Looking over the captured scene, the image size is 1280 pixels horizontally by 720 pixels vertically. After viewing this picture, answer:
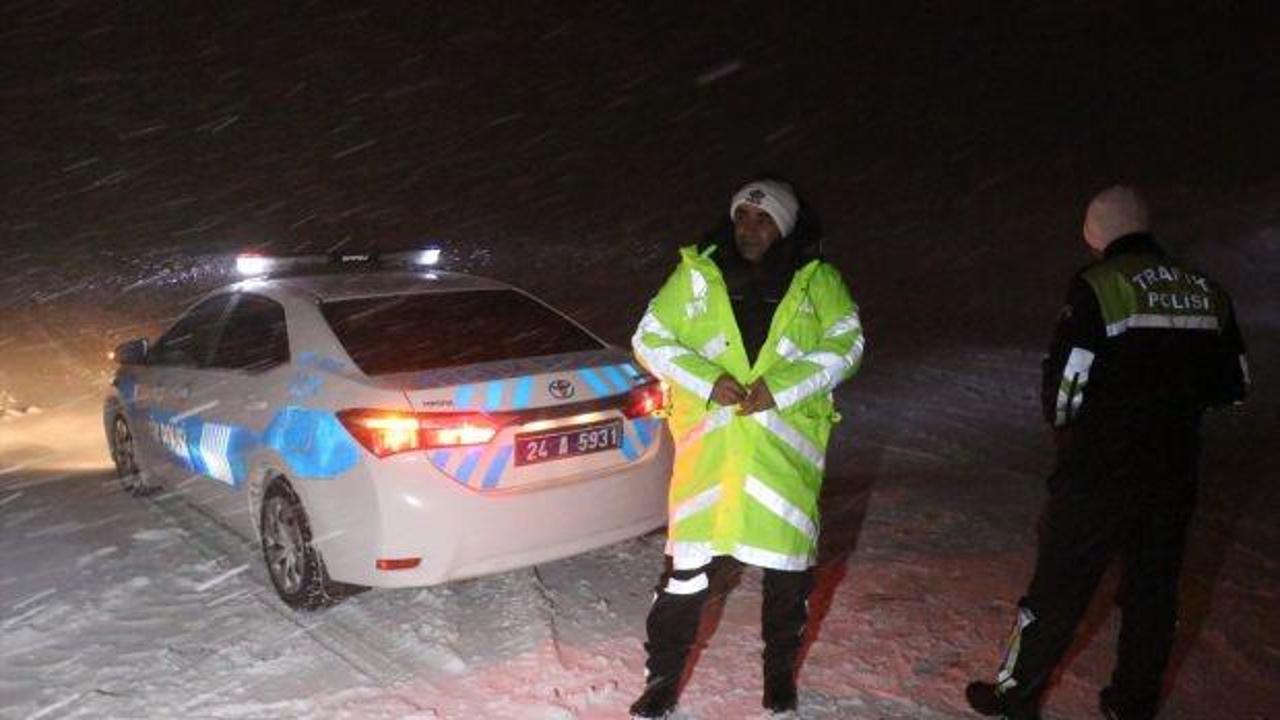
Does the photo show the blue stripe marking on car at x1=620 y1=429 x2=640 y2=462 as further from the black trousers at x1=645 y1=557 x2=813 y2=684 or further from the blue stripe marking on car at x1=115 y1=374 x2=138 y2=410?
the blue stripe marking on car at x1=115 y1=374 x2=138 y2=410

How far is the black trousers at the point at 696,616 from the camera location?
334cm

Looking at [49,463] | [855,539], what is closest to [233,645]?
[855,539]

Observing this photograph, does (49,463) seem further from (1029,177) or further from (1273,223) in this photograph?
(1029,177)

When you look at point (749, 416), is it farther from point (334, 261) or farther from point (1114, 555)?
point (334, 261)

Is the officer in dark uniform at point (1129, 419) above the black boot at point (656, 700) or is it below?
above

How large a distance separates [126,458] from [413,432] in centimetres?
348

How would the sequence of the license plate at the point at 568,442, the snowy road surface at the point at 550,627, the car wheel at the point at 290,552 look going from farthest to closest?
the car wheel at the point at 290,552 < the license plate at the point at 568,442 < the snowy road surface at the point at 550,627

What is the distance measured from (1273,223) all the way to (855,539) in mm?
18248

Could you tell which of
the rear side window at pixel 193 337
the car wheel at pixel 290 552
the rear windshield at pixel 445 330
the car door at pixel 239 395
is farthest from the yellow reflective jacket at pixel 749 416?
the rear side window at pixel 193 337

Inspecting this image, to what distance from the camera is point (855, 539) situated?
17.6ft

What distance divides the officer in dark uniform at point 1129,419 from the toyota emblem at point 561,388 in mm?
1882

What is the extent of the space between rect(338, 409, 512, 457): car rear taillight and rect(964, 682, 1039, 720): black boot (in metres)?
2.02

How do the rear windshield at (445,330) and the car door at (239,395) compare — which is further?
the car door at (239,395)

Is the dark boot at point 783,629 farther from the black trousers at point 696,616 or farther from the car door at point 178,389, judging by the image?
the car door at point 178,389
